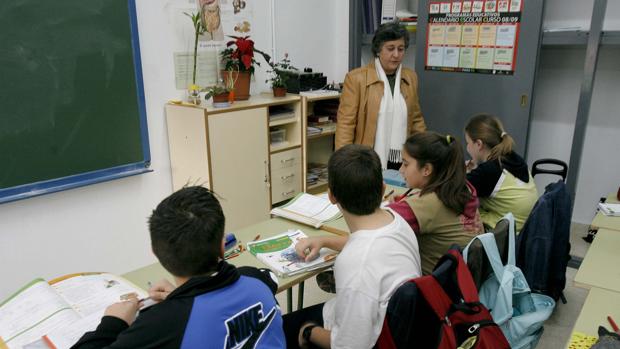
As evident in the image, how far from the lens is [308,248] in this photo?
1698 millimetres

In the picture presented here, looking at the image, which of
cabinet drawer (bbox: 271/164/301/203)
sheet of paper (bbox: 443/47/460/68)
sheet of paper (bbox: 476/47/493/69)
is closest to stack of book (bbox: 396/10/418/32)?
sheet of paper (bbox: 443/47/460/68)

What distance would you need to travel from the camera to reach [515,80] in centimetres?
320

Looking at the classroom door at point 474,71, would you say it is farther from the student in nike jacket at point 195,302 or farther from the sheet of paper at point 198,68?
the student in nike jacket at point 195,302

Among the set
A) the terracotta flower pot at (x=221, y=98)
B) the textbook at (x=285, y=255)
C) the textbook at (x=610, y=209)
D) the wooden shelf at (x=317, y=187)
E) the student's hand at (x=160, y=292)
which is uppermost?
the terracotta flower pot at (x=221, y=98)

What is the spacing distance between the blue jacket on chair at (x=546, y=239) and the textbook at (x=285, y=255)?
3.43 feet

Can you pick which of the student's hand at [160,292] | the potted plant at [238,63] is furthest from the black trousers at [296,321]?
the potted plant at [238,63]

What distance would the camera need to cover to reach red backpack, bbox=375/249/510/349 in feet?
4.10

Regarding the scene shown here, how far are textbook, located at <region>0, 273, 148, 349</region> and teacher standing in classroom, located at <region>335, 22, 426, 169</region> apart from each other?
203 cm

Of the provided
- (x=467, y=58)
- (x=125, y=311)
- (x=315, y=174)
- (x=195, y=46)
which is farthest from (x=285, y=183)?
(x=125, y=311)

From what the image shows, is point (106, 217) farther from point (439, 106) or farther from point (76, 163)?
point (439, 106)

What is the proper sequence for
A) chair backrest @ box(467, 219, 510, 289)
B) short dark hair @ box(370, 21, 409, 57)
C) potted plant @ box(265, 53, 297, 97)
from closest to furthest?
chair backrest @ box(467, 219, 510, 289) < short dark hair @ box(370, 21, 409, 57) < potted plant @ box(265, 53, 297, 97)

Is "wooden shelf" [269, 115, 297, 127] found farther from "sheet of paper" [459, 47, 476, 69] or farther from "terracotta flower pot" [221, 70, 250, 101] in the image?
"sheet of paper" [459, 47, 476, 69]

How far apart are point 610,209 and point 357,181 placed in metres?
1.65

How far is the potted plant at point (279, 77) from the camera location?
329 centimetres
